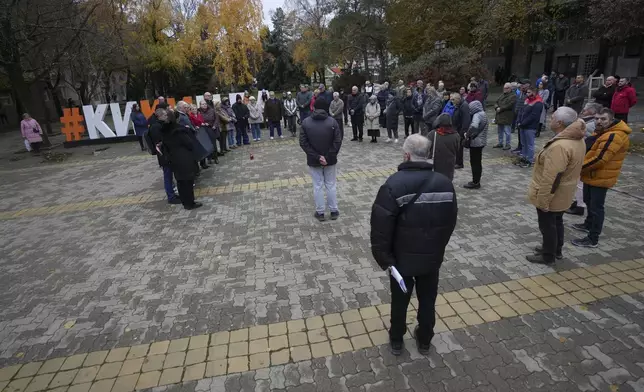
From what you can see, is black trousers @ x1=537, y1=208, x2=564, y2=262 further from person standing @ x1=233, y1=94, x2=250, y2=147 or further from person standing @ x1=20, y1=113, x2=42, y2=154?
person standing @ x1=20, y1=113, x2=42, y2=154

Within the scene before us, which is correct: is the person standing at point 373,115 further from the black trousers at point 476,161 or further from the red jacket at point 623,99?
the red jacket at point 623,99

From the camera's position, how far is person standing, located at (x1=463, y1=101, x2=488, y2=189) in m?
7.02

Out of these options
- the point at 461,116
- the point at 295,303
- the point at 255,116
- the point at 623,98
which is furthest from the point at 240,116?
the point at 623,98

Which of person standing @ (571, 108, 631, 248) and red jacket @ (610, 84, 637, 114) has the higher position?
red jacket @ (610, 84, 637, 114)

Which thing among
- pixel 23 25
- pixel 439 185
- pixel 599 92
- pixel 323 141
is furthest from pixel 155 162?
pixel 599 92

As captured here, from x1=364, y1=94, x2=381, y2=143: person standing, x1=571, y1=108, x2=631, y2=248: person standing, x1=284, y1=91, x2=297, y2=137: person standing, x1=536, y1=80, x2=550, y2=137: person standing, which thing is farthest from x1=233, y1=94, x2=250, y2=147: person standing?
x1=571, y1=108, x2=631, y2=248: person standing

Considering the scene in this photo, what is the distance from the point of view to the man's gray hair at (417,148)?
284 centimetres

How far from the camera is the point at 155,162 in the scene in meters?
11.8

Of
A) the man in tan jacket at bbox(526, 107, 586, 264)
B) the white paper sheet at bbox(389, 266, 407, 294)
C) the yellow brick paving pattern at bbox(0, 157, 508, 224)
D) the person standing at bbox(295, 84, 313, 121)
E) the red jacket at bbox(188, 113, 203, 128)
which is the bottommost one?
the yellow brick paving pattern at bbox(0, 157, 508, 224)

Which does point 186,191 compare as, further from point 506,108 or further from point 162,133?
point 506,108

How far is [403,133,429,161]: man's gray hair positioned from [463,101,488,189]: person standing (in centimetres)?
468

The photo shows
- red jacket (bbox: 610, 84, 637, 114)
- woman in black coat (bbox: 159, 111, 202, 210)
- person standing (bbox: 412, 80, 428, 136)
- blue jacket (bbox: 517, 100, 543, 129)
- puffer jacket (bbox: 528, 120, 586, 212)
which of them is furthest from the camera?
person standing (bbox: 412, 80, 428, 136)

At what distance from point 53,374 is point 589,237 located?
242 inches

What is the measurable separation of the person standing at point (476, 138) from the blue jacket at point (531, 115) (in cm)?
191
